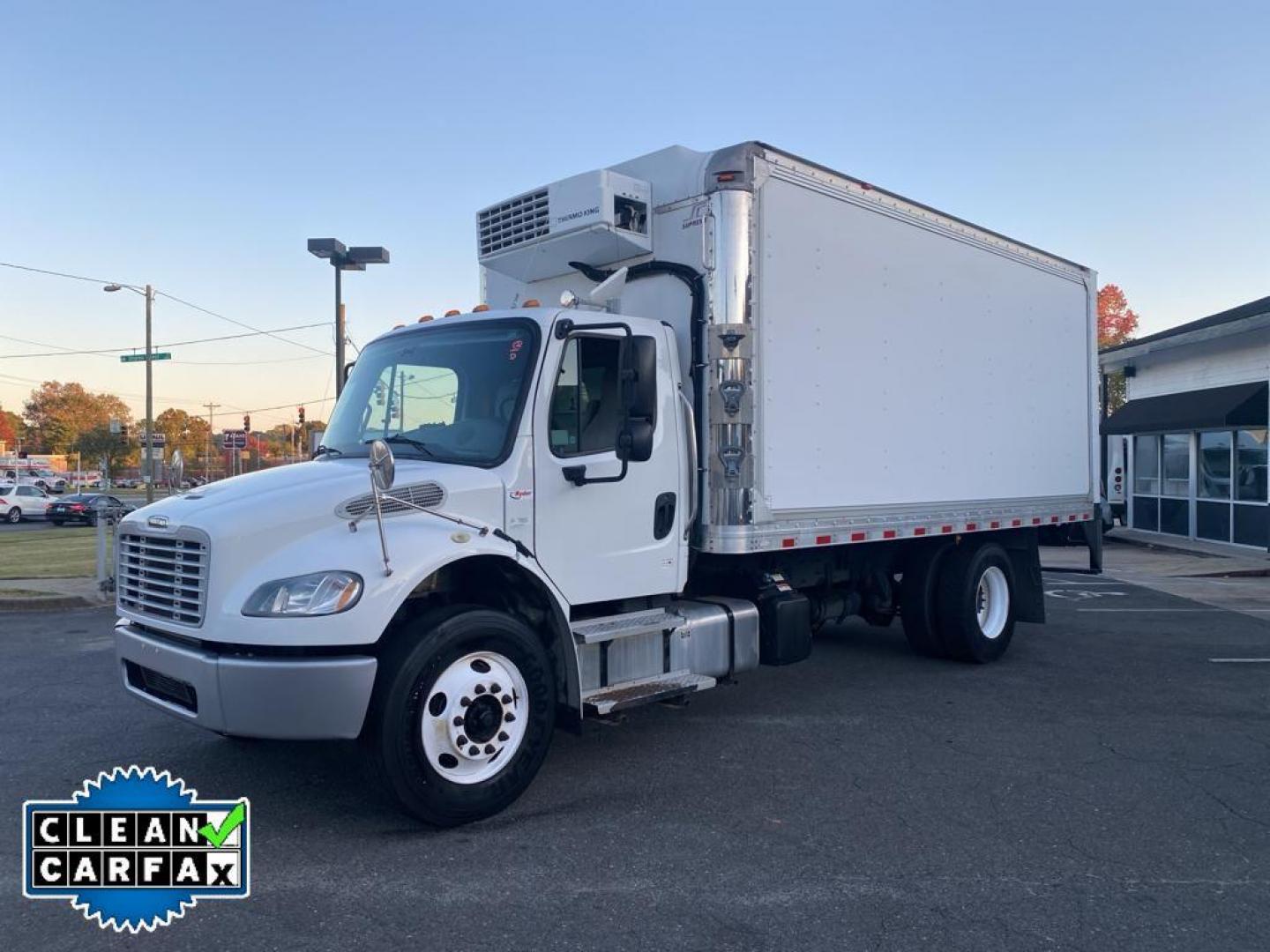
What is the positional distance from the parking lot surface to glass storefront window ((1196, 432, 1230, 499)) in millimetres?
13524

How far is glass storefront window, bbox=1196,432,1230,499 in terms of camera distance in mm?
19188

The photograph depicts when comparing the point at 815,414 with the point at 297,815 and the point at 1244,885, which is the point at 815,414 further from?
the point at 297,815

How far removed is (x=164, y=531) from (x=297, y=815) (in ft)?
5.05

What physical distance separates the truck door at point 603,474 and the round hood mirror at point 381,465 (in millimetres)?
1060

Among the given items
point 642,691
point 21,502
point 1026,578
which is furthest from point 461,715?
point 21,502

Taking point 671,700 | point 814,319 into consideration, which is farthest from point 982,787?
point 814,319

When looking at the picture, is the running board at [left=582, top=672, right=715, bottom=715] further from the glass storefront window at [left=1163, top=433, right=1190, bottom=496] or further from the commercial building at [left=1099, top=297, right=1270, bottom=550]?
the glass storefront window at [left=1163, top=433, right=1190, bottom=496]

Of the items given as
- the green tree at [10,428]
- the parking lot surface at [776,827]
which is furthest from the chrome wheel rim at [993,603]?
the green tree at [10,428]

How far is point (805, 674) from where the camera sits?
8000 mm

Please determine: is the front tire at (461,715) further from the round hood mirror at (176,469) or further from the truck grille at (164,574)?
the round hood mirror at (176,469)

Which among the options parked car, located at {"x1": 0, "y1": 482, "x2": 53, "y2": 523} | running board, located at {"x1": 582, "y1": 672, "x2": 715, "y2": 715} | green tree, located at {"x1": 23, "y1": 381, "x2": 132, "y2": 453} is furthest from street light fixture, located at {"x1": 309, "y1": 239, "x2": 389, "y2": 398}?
green tree, located at {"x1": 23, "y1": 381, "x2": 132, "y2": 453}

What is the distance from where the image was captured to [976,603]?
838cm

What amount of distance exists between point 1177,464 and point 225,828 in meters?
22.0

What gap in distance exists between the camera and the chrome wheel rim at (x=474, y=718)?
14.6 feet
